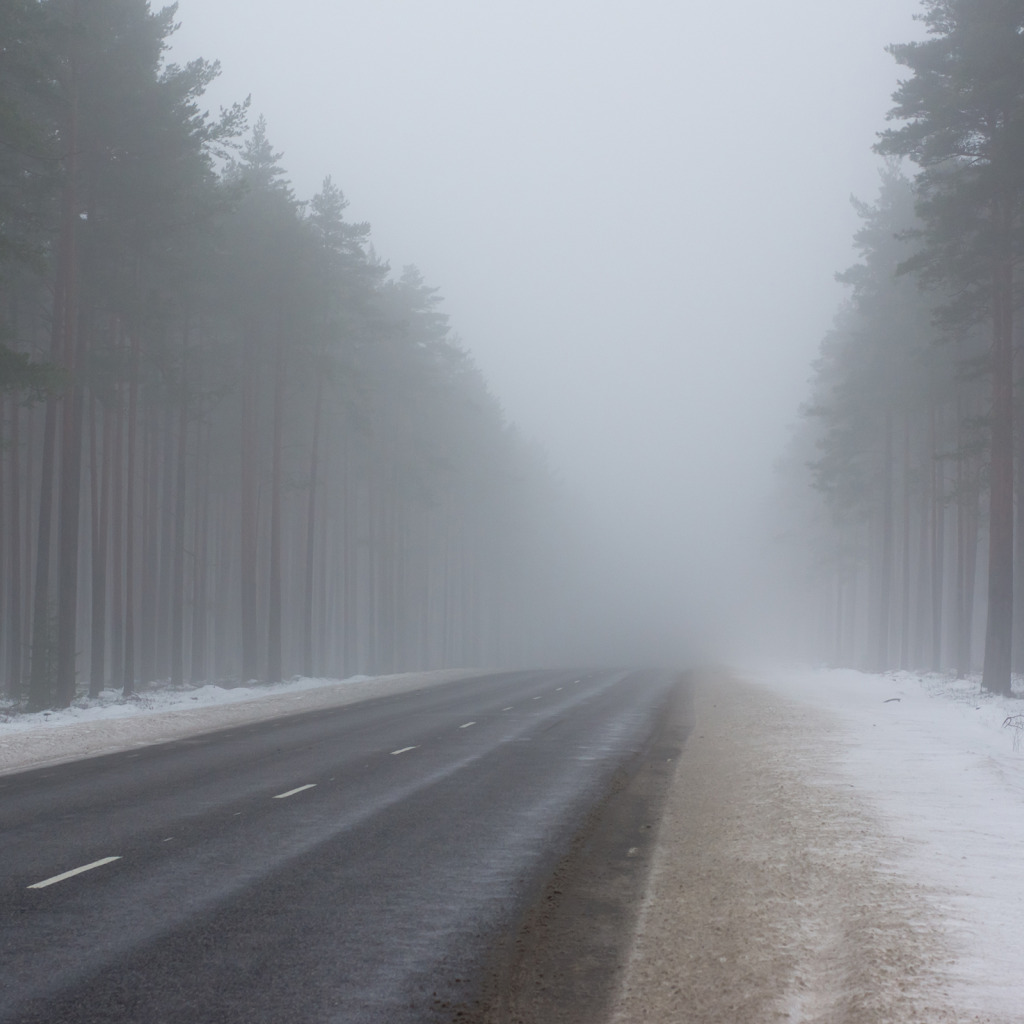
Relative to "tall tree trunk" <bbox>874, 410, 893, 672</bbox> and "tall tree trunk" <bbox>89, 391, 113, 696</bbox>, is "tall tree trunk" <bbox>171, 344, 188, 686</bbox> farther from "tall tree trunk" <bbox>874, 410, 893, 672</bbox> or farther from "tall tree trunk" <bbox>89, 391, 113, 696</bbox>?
"tall tree trunk" <bbox>874, 410, 893, 672</bbox>

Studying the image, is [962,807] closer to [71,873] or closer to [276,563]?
[71,873]

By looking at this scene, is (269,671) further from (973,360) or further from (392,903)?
(392,903)

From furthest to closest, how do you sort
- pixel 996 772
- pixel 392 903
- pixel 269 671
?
pixel 269 671 → pixel 996 772 → pixel 392 903

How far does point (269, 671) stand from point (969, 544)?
82.4 feet

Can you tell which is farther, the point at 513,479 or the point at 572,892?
the point at 513,479

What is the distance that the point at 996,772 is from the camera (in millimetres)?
14391

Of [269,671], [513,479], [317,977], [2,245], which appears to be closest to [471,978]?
[317,977]

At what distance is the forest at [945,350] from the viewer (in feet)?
86.1

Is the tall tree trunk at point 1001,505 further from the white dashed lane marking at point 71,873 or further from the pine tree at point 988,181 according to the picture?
the white dashed lane marking at point 71,873

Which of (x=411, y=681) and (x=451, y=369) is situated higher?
(x=451, y=369)

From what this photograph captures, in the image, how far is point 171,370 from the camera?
110ft

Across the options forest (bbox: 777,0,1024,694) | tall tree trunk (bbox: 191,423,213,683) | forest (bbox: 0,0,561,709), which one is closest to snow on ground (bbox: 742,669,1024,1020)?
forest (bbox: 777,0,1024,694)

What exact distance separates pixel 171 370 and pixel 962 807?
1087 inches

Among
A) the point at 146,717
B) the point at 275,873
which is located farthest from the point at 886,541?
the point at 275,873
